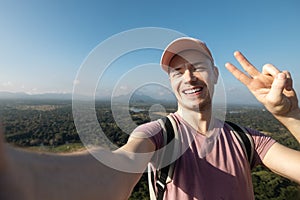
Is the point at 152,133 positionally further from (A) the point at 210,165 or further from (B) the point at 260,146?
(B) the point at 260,146

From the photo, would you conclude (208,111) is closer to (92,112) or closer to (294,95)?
(294,95)

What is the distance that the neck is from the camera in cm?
154

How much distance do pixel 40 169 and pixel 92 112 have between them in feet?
2.85

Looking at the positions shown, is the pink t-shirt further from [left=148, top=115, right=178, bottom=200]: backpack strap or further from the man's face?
the man's face

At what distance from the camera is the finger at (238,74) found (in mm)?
1420

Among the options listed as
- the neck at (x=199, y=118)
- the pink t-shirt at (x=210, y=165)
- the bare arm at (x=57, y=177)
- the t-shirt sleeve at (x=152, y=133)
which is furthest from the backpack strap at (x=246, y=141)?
the bare arm at (x=57, y=177)

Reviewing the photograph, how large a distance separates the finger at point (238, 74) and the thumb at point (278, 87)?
0.68 feet

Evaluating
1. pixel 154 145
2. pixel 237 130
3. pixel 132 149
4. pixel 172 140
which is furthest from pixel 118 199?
pixel 237 130

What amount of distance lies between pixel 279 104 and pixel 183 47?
31.9 inches

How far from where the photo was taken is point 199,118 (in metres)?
1.58

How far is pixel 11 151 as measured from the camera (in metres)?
0.43

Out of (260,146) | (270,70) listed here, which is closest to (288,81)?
(270,70)

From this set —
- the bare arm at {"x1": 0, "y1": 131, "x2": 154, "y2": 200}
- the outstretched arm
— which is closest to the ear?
the outstretched arm

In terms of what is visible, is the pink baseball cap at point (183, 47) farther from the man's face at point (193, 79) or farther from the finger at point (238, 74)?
the finger at point (238, 74)
